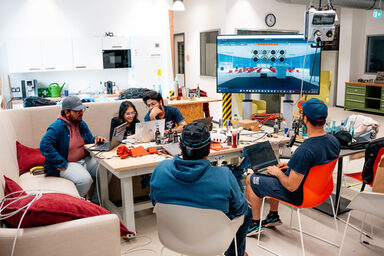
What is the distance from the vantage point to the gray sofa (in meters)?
2.03

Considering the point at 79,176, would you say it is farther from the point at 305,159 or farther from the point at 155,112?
the point at 305,159

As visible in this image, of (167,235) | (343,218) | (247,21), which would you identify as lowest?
(343,218)

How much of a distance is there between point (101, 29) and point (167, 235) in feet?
21.6

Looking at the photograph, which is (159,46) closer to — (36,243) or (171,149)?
(171,149)

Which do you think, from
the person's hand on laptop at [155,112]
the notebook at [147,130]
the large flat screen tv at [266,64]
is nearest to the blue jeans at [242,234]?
the notebook at [147,130]

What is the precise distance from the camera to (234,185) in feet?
7.41

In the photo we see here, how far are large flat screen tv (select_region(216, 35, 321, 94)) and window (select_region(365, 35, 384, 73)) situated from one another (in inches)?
243

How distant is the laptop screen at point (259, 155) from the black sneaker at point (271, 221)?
0.54 metres

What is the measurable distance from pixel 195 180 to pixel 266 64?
3615 mm

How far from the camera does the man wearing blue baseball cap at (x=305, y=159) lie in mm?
2836

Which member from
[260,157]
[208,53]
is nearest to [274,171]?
[260,157]

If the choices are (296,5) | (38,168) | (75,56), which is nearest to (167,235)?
(38,168)

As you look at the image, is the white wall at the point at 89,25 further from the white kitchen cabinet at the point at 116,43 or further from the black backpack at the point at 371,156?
the black backpack at the point at 371,156

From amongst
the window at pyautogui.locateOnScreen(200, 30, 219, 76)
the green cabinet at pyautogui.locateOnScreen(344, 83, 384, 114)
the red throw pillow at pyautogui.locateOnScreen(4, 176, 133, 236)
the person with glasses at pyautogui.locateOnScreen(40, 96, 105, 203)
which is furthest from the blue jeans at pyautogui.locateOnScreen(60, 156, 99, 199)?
the green cabinet at pyautogui.locateOnScreen(344, 83, 384, 114)
